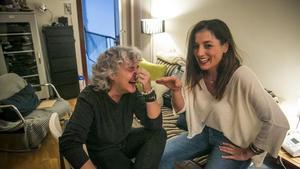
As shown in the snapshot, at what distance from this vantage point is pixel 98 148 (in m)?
1.18

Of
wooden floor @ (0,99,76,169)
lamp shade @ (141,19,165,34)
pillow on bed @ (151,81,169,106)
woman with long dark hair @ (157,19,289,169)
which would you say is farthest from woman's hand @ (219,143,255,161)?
lamp shade @ (141,19,165,34)

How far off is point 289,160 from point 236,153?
2.36ft

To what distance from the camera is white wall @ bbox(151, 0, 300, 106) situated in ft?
5.85

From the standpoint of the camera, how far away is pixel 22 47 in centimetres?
331

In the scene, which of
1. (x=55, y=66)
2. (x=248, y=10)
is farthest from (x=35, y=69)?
(x=248, y=10)

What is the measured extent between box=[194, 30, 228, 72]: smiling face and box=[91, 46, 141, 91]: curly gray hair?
0.35m

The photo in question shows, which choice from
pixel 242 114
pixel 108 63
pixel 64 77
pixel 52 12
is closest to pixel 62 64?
pixel 64 77

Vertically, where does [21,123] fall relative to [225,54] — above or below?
below

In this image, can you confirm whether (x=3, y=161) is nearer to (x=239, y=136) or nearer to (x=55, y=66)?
(x=55, y=66)

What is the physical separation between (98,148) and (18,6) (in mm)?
2875

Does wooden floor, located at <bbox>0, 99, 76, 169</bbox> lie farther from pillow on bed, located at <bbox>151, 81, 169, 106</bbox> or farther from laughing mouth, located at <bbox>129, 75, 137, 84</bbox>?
laughing mouth, located at <bbox>129, 75, 137, 84</bbox>

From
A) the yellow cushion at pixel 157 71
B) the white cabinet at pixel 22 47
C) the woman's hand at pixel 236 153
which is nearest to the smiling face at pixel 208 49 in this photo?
the woman's hand at pixel 236 153

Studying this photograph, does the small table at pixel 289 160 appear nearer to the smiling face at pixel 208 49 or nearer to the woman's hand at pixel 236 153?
the woman's hand at pixel 236 153

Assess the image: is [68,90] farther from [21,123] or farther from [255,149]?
[255,149]
